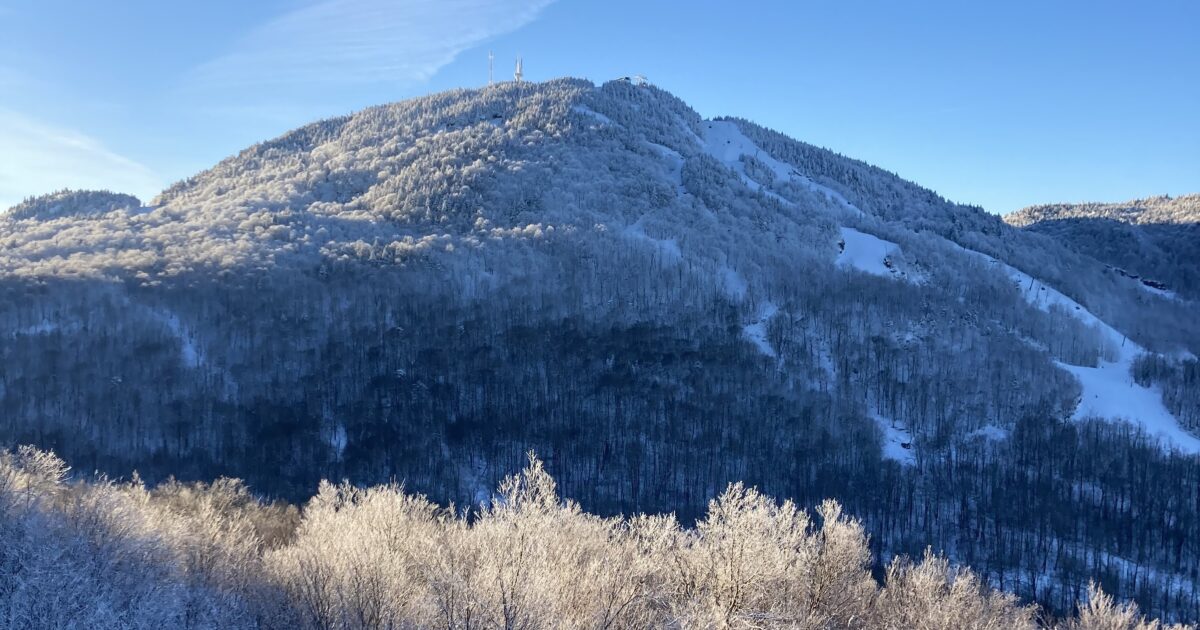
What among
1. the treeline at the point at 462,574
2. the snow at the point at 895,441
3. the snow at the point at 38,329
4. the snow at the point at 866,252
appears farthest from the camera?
the snow at the point at 866,252

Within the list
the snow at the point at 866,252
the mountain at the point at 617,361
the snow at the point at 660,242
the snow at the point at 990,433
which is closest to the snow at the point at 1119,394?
the mountain at the point at 617,361

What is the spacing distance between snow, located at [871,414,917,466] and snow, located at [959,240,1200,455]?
29.9 metres

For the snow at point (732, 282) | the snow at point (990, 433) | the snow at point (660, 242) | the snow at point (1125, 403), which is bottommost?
the snow at point (990, 433)

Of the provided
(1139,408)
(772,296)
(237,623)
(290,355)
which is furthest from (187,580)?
(1139,408)

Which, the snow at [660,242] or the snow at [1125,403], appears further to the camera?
the snow at [660,242]

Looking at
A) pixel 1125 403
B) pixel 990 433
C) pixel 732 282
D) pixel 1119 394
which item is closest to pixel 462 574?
pixel 990 433

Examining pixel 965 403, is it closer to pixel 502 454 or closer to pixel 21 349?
pixel 502 454

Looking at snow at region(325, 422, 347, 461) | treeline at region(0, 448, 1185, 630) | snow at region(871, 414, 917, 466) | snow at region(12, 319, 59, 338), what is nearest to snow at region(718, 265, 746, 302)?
snow at region(871, 414, 917, 466)

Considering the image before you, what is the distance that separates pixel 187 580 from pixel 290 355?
102 m

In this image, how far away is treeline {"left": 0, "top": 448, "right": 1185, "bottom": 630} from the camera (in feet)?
89.7

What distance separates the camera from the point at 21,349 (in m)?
116

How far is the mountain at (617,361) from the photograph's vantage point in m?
102

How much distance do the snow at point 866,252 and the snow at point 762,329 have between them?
31.9 metres

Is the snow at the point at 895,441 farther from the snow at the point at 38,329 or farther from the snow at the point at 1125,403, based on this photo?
the snow at the point at 38,329
